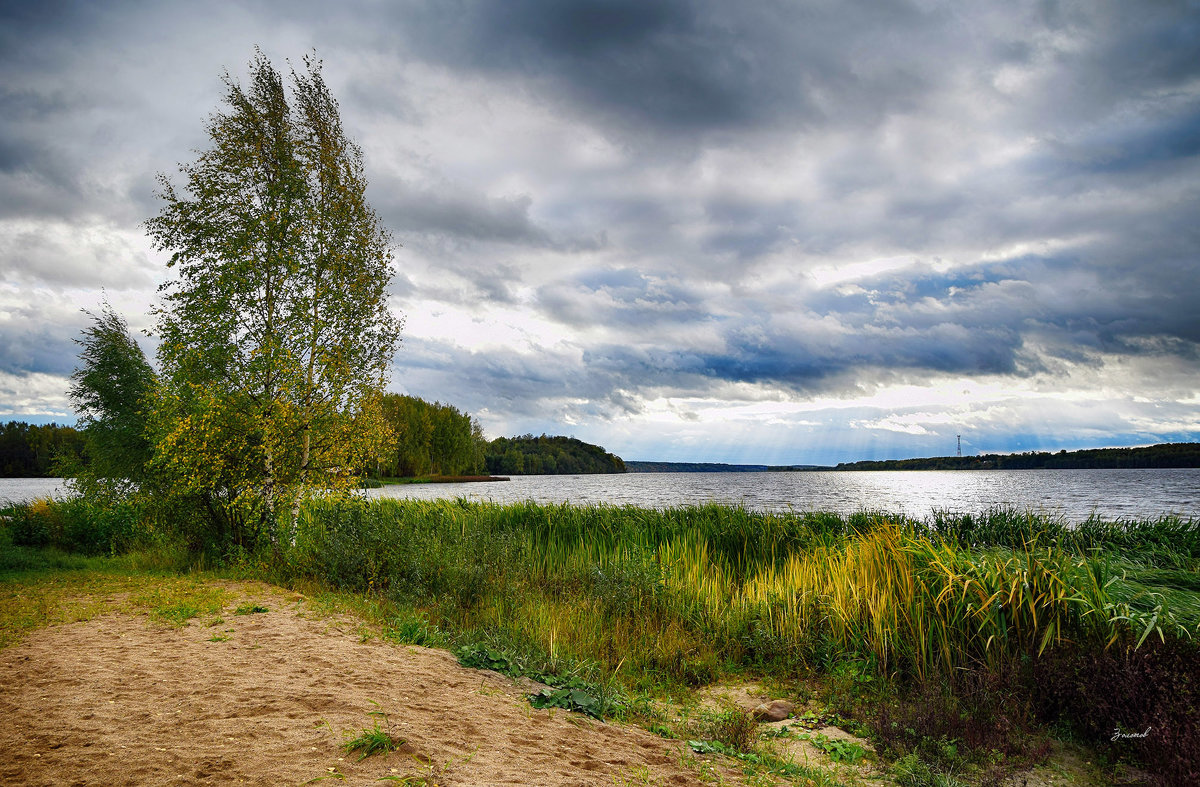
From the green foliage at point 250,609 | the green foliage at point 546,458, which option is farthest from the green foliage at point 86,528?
the green foliage at point 546,458

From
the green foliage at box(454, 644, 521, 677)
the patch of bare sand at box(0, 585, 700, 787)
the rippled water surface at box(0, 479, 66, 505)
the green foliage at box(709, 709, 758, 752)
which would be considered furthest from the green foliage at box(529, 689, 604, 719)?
the rippled water surface at box(0, 479, 66, 505)

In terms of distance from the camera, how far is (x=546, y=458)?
468 feet

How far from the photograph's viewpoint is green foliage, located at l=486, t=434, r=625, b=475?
133 metres

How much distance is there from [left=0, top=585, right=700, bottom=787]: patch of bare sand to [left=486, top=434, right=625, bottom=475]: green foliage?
125824mm

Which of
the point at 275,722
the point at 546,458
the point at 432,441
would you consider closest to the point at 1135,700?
the point at 275,722

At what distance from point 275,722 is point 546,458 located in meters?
140

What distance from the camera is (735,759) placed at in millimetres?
4664

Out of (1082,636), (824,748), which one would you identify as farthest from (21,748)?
(1082,636)

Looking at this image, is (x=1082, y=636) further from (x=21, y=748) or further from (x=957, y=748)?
(x=21, y=748)

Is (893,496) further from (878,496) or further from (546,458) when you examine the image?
(546,458)

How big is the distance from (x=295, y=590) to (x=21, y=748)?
662cm

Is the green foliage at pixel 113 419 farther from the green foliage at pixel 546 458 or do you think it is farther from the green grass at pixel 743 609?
the green foliage at pixel 546 458

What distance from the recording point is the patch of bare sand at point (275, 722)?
339 cm

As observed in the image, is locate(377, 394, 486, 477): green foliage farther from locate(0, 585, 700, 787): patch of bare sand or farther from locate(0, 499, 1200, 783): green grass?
locate(0, 585, 700, 787): patch of bare sand
